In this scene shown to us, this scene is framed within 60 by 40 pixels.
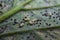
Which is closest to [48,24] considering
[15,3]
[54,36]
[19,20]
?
[54,36]

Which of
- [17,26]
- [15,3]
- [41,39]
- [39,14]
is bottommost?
[41,39]

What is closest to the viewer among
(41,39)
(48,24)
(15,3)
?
(41,39)

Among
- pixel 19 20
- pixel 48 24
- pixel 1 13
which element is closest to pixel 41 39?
pixel 48 24

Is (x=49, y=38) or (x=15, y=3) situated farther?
(x=15, y=3)

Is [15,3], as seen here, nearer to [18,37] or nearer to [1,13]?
[1,13]

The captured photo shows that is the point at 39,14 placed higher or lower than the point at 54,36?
higher

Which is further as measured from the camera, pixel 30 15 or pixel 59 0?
pixel 59 0

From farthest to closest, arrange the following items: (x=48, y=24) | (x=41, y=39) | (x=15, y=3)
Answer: (x=15, y=3), (x=48, y=24), (x=41, y=39)

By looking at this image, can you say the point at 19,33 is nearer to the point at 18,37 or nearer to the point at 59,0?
the point at 18,37

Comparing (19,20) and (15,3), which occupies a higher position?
(15,3)
